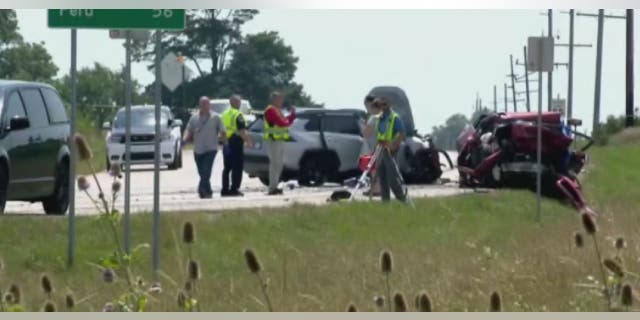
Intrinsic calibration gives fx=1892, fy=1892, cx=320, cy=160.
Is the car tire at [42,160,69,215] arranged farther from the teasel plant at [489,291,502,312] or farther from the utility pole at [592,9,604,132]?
the utility pole at [592,9,604,132]

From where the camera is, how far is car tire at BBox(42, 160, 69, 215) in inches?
878

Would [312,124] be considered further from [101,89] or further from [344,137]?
[101,89]

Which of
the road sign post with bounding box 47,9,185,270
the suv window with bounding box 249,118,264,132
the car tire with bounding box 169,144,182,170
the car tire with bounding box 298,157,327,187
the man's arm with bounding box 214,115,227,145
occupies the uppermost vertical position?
the road sign post with bounding box 47,9,185,270

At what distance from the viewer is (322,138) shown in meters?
33.4

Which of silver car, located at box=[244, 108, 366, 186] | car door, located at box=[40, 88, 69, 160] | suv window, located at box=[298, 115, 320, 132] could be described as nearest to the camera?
car door, located at box=[40, 88, 69, 160]

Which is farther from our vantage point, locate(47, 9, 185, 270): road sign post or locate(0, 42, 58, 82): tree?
locate(0, 42, 58, 82): tree

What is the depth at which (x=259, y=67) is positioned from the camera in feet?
236

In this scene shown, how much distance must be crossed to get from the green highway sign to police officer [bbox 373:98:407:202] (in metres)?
8.84

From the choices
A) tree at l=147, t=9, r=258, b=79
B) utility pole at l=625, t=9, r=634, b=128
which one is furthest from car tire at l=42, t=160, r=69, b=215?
utility pole at l=625, t=9, r=634, b=128

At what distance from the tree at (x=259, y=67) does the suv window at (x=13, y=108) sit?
4803 cm

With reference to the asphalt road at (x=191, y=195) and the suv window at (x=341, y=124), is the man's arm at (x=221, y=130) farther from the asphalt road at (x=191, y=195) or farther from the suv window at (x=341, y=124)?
the suv window at (x=341, y=124)

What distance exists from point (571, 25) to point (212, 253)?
64422 mm

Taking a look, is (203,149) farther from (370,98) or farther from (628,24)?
(628,24)

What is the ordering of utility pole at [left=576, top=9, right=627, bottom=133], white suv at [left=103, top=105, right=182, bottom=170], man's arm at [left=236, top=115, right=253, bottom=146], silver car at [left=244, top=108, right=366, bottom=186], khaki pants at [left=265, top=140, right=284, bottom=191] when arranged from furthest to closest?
1. utility pole at [left=576, top=9, right=627, bottom=133]
2. white suv at [left=103, top=105, right=182, bottom=170]
3. silver car at [left=244, top=108, right=366, bottom=186]
4. khaki pants at [left=265, top=140, right=284, bottom=191]
5. man's arm at [left=236, top=115, right=253, bottom=146]
